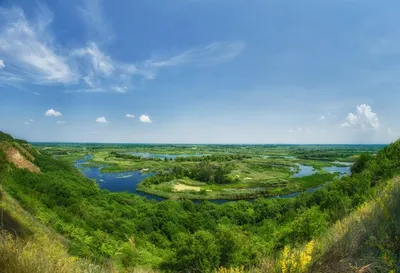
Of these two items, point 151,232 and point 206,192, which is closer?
point 151,232

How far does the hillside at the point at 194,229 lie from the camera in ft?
13.7

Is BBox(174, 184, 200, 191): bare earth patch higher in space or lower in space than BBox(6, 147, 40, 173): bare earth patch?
lower

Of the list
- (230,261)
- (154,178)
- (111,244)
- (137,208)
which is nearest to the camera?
(230,261)

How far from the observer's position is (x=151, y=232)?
30.4m

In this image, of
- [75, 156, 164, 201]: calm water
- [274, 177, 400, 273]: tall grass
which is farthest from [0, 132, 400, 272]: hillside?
[75, 156, 164, 201]: calm water

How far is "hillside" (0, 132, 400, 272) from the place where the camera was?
418cm

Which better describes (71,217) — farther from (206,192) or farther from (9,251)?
(206,192)

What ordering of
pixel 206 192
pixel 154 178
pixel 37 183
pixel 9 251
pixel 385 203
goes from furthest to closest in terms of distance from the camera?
pixel 154 178
pixel 206 192
pixel 37 183
pixel 385 203
pixel 9 251

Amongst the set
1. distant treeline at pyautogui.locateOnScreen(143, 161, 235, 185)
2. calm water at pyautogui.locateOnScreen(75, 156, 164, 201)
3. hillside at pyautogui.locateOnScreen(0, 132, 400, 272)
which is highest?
hillside at pyautogui.locateOnScreen(0, 132, 400, 272)

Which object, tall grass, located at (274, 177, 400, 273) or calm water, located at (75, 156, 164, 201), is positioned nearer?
tall grass, located at (274, 177, 400, 273)

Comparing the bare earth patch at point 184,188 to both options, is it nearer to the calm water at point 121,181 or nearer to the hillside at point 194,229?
the calm water at point 121,181

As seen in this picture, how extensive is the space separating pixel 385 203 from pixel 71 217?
92.4ft

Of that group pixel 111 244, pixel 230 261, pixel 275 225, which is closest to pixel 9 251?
pixel 230 261

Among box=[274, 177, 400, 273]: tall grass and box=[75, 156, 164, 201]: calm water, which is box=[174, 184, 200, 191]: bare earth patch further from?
box=[274, 177, 400, 273]: tall grass
